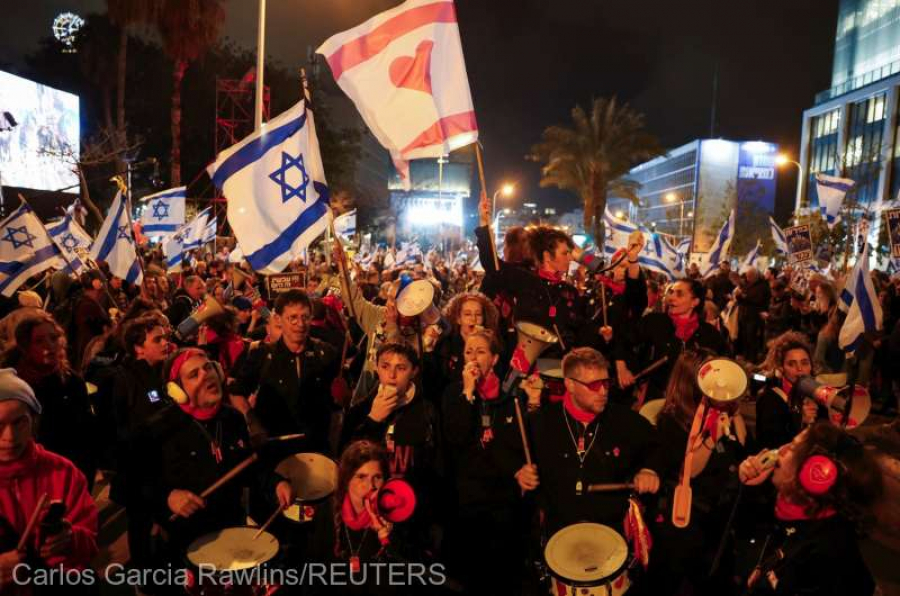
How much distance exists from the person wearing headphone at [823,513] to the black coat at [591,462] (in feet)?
2.42

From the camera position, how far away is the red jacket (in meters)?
2.79

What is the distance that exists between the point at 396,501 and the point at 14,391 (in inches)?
67.6

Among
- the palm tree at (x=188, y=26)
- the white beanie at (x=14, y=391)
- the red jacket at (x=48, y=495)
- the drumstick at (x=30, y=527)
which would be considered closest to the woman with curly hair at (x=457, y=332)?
the red jacket at (x=48, y=495)

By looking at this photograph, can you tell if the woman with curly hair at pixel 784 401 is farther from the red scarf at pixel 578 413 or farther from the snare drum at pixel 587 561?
the snare drum at pixel 587 561

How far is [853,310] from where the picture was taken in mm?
7031

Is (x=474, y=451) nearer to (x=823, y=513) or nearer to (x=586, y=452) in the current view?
(x=586, y=452)

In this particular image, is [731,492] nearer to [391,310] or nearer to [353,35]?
[391,310]

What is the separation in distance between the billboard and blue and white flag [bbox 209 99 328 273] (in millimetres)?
20277

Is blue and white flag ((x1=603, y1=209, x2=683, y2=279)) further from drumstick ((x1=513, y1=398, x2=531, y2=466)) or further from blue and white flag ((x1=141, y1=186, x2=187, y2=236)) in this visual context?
drumstick ((x1=513, y1=398, x2=531, y2=466))

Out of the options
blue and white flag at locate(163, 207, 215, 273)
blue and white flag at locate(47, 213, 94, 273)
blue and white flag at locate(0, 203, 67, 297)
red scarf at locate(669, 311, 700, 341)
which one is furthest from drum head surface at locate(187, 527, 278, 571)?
blue and white flag at locate(163, 207, 215, 273)

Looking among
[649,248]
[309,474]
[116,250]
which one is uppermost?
[649,248]

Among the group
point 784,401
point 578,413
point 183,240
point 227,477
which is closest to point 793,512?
point 578,413

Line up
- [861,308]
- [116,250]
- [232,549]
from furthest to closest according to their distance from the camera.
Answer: [116,250], [861,308], [232,549]

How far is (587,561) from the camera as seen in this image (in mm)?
3199
